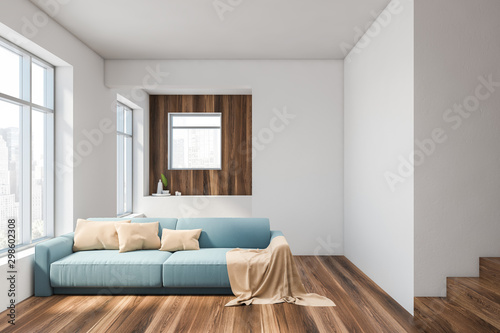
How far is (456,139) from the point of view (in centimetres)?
320

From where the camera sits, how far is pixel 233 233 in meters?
4.47

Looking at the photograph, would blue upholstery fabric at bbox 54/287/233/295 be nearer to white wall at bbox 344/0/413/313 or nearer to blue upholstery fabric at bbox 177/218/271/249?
blue upholstery fabric at bbox 177/218/271/249

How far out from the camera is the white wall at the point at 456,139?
10.4 feet

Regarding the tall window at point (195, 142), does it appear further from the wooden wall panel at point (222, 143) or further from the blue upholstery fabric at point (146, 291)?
the blue upholstery fabric at point (146, 291)

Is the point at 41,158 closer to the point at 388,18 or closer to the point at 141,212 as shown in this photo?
the point at 141,212

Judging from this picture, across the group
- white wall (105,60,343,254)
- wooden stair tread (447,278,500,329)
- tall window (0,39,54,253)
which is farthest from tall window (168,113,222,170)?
wooden stair tread (447,278,500,329)

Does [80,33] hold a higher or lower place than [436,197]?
higher

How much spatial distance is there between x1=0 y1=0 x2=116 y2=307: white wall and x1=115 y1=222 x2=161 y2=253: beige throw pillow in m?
0.90

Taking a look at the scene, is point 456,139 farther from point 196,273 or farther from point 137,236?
point 137,236

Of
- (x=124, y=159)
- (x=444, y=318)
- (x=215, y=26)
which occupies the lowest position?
(x=444, y=318)

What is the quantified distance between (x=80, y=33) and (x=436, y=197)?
453cm

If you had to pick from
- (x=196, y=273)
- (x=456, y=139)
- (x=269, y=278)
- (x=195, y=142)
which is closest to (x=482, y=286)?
(x=456, y=139)

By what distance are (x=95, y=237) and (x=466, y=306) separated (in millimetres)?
3798

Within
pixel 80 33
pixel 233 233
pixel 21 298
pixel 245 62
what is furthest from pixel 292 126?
pixel 21 298
